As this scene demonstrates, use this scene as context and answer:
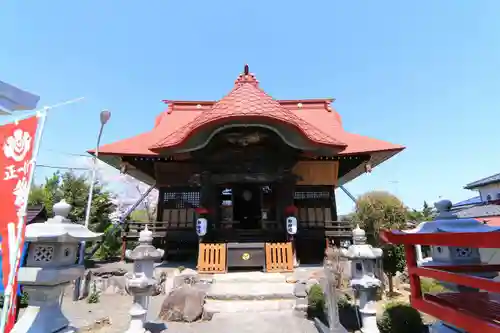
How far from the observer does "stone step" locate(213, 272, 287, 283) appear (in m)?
8.61

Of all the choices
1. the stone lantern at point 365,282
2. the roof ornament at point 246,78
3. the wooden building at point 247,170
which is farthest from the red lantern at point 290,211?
the roof ornament at point 246,78

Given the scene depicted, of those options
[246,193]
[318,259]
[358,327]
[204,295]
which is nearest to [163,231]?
[246,193]

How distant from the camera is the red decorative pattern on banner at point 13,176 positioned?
309 cm

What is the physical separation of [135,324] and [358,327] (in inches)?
178

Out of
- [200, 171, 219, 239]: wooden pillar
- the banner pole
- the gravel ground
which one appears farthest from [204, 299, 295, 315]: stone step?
the banner pole

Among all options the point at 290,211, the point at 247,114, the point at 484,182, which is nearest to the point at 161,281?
the point at 290,211

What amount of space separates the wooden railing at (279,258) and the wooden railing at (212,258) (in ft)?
5.12

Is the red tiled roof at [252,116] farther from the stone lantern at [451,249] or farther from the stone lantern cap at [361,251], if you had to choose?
the stone lantern at [451,249]

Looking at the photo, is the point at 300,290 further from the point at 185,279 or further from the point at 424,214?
the point at 424,214

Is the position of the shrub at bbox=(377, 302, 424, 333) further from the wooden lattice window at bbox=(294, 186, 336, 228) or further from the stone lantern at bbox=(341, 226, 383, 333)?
the wooden lattice window at bbox=(294, 186, 336, 228)

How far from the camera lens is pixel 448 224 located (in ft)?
10.6

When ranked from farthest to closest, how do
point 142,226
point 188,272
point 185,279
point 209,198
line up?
point 142,226
point 209,198
point 188,272
point 185,279

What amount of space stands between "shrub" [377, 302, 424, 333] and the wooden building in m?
4.57

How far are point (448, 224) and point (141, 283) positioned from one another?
5290 millimetres
